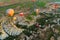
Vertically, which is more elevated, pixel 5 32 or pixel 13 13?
pixel 13 13

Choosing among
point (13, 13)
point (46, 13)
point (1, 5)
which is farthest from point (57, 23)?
point (1, 5)

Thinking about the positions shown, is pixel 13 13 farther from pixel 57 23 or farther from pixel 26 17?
pixel 57 23

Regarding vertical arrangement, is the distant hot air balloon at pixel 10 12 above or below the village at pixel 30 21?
above

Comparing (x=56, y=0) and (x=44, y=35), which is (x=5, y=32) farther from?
(x=56, y=0)

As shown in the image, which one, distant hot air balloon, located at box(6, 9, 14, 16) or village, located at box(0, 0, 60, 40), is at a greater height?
distant hot air balloon, located at box(6, 9, 14, 16)

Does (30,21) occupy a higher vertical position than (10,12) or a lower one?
lower

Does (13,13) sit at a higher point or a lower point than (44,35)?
higher

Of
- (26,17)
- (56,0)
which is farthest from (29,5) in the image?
(56,0)

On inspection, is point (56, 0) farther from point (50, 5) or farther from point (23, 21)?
point (23, 21)
